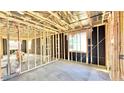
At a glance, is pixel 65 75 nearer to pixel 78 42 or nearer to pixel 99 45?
pixel 99 45

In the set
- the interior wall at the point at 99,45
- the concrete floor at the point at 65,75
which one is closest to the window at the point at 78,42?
the interior wall at the point at 99,45

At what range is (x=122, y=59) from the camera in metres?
2.93

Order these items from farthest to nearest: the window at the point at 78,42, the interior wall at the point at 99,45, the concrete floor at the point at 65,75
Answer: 1. the window at the point at 78,42
2. the interior wall at the point at 99,45
3. the concrete floor at the point at 65,75

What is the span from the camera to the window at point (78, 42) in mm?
7355

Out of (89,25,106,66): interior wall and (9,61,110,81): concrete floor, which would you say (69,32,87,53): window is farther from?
(9,61,110,81): concrete floor

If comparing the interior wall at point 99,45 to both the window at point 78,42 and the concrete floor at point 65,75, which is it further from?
the concrete floor at point 65,75

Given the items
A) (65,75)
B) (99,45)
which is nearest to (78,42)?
(99,45)

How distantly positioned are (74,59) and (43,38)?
6.50 ft

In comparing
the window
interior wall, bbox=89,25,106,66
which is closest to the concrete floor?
interior wall, bbox=89,25,106,66

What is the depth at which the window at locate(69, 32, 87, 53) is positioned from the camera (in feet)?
24.1

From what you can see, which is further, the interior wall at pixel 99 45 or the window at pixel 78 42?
the window at pixel 78 42

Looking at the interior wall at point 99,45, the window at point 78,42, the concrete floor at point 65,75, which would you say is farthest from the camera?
the window at point 78,42
